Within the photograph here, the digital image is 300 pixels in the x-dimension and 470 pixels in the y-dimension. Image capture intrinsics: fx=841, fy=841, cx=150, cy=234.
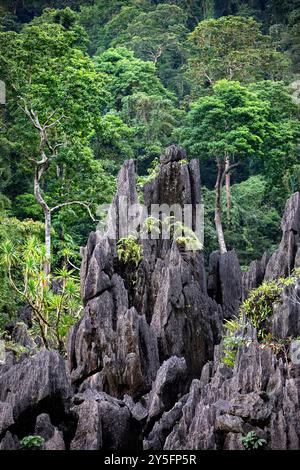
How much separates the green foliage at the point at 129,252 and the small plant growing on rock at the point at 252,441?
23.4 feet

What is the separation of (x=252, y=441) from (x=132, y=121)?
2264 cm

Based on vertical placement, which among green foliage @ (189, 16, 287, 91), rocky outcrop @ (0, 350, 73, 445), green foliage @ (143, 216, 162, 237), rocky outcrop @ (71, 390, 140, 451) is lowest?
rocky outcrop @ (71, 390, 140, 451)

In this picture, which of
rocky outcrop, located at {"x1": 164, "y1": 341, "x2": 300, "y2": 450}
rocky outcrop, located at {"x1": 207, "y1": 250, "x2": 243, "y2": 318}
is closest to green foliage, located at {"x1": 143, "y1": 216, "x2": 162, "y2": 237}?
rocky outcrop, located at {"x1": 207, "y1": 250, "x2": 243, "y2": 318}

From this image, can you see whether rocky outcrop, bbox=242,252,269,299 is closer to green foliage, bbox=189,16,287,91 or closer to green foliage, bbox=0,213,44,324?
green foliage, bbox=0,213,44,324

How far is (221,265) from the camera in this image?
19719 millimetres

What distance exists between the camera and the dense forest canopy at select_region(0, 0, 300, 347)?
23.6 m

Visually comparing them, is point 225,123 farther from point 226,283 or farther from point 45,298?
point 45,298

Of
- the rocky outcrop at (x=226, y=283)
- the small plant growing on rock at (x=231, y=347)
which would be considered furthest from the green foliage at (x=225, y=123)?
the small plant growing on rock at (x=231, y=347)

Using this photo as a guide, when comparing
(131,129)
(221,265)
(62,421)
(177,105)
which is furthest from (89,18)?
(62,421)

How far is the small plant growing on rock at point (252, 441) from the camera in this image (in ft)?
35.4

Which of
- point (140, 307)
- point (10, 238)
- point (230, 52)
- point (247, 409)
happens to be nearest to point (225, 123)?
point (230, 52)

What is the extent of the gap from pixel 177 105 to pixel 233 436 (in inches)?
1144

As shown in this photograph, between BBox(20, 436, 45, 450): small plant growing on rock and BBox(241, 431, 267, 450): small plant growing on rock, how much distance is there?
2702 mm

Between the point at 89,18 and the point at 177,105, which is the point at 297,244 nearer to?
the point at 177,105
